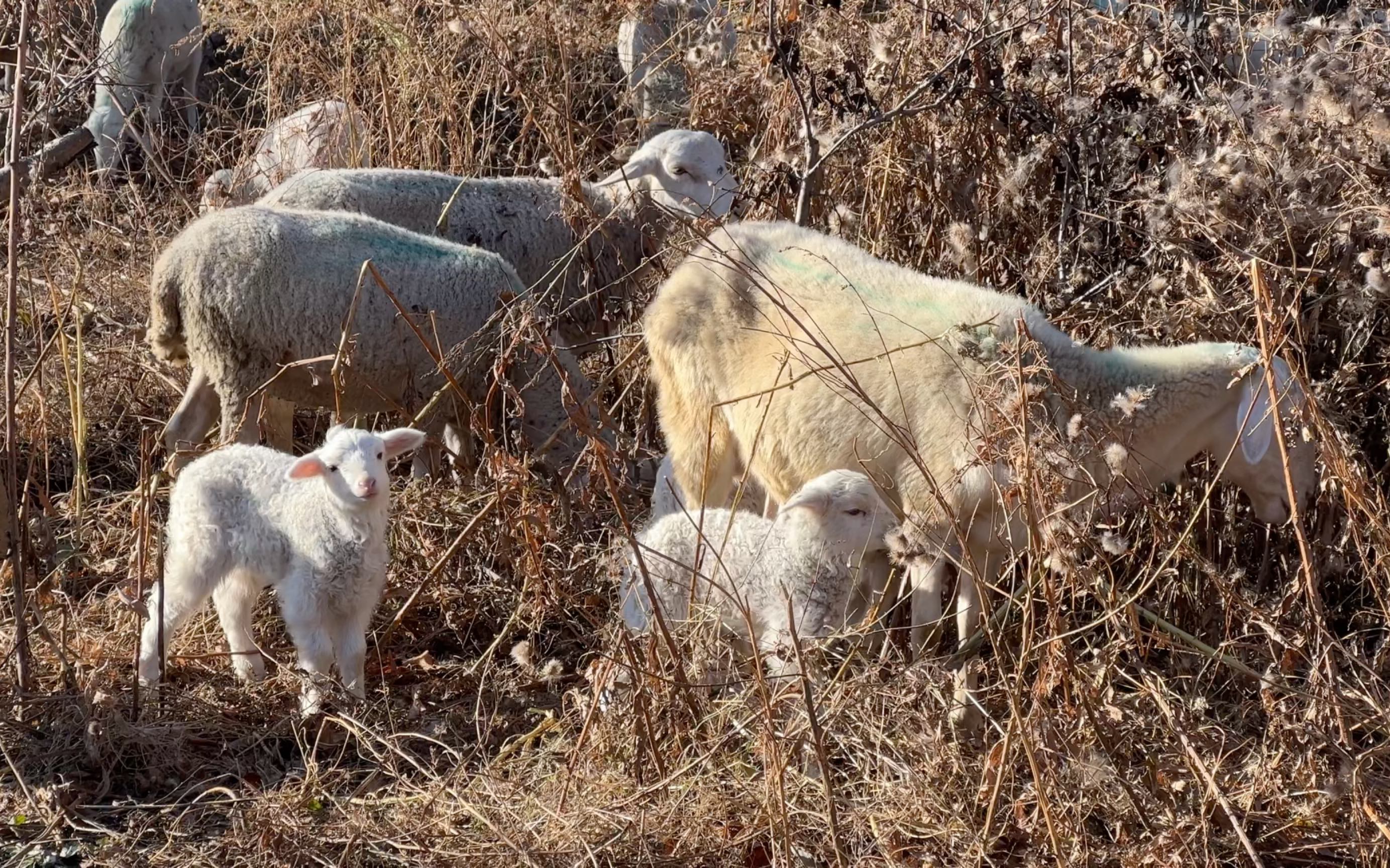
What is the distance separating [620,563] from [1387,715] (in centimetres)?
179

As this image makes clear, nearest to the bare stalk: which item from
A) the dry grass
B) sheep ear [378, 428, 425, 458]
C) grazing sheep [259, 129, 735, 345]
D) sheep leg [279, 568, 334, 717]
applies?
the dry grass

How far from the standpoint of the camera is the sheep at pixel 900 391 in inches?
153

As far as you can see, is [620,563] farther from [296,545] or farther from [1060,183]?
[1060,183]

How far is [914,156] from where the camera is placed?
17.3ft

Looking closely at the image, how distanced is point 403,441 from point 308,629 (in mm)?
512

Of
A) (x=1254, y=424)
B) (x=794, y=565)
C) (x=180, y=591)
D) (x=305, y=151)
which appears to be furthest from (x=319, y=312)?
(x=1254, y=424)

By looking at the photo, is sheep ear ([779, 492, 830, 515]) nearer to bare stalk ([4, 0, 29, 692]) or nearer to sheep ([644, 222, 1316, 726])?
sheep ([644, 222, 1316, 726])

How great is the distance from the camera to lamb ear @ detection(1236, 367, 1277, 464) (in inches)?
152

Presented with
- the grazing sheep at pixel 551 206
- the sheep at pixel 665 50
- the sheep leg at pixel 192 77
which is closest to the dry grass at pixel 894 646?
the grazing sheep at pixel 551 206

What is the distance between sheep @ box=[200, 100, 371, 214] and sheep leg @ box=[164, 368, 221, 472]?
5.66ft

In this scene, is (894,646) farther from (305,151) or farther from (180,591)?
(305,151)

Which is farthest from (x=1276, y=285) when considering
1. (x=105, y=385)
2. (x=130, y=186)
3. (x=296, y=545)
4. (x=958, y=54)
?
(x=130, y=186)

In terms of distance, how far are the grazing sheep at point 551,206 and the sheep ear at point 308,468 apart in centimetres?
181

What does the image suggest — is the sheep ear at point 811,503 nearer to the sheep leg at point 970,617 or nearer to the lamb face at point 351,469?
the sheep leg at point 970,617
